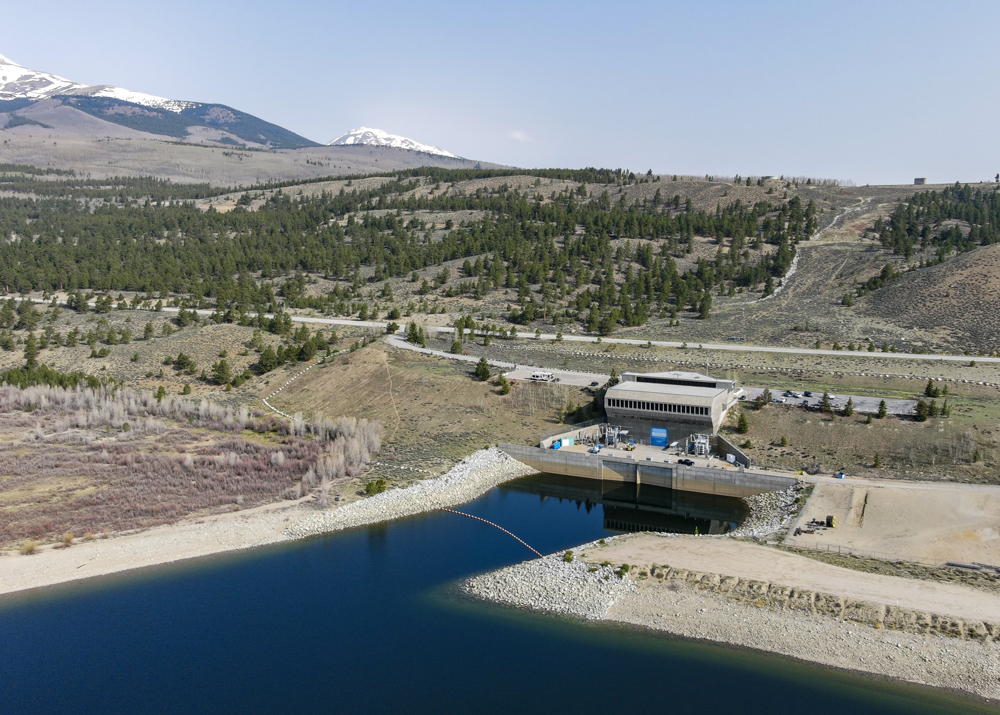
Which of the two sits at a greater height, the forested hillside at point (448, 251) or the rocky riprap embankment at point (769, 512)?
the forested hillside at point (448, 251)

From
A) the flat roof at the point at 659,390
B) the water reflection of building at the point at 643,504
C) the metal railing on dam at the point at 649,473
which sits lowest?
the water reflection of building at the point at 643,504

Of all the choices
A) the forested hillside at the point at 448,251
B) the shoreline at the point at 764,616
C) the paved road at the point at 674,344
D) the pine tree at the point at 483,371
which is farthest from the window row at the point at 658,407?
the forested hillside at the point at 448,251

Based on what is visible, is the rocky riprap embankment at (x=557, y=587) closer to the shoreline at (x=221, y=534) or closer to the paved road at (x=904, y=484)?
the shoreline at (x=221, y=534)

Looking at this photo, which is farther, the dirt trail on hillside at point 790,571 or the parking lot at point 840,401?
the parking lot at point 840,401

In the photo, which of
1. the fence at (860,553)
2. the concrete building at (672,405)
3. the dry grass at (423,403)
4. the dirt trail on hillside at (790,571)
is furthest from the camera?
the dry grass at (423,403)

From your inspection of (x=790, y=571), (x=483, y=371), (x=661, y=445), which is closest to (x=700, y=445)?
(x=661, y=445)

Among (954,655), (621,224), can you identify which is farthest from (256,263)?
(954,655)

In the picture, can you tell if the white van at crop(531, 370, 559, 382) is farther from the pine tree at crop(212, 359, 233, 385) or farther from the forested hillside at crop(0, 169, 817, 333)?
the pine tree at crop(212, 359, 233, 385)
